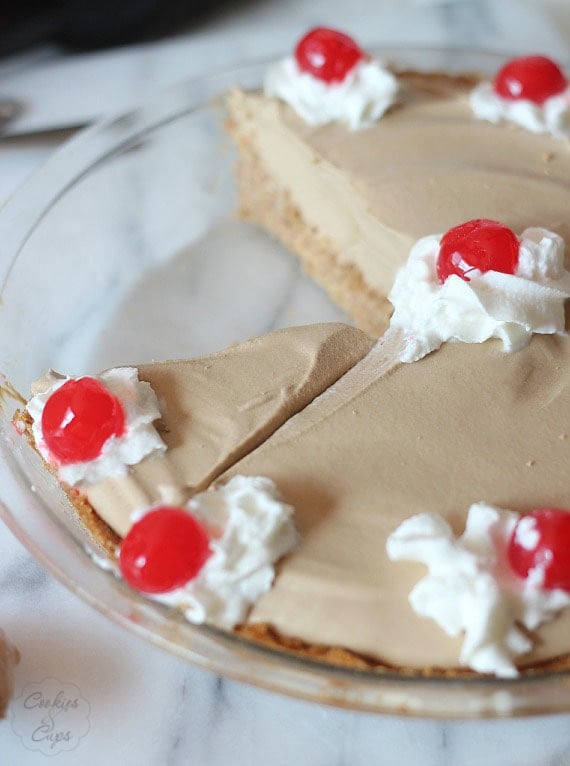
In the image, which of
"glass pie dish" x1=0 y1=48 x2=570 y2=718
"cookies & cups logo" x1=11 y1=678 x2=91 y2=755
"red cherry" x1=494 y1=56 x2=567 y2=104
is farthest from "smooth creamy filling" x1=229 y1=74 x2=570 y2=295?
"cookies & cups logo" x1=11 y1=678 x2=91 y2=755

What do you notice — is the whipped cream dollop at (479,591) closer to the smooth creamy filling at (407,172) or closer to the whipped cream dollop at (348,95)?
the smooth creamy filling at (407,172)

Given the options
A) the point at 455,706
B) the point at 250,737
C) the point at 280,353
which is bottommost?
the point at 250,737

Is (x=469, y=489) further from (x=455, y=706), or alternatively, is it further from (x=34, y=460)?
(x=34, y=460)

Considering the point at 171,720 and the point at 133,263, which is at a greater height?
the point at 133,263

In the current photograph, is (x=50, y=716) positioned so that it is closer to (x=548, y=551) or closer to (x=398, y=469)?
(x=398, y=469)

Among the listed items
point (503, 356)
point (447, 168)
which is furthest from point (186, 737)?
point (447, 168)

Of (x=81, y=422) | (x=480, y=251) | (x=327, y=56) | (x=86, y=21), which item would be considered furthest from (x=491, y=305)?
(x=86, y=21)

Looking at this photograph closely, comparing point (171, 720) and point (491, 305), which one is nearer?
point (171, 720)
